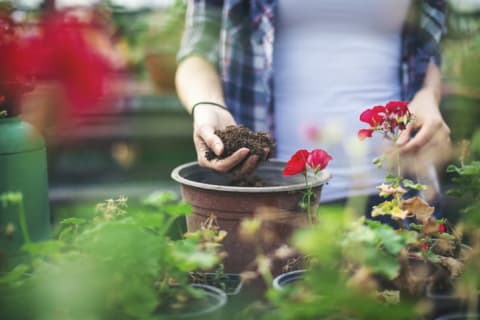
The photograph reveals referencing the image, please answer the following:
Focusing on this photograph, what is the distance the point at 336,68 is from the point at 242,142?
19.0 inches

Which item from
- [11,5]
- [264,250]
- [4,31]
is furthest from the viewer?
[264,250]

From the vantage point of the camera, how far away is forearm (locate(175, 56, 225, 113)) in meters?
1.38

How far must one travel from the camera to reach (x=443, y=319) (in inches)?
25.2

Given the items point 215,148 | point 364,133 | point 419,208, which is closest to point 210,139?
point 215,148

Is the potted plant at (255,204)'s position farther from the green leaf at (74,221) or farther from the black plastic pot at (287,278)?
the green leaf at (74,221)

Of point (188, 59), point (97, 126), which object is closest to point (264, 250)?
point (188, 59)

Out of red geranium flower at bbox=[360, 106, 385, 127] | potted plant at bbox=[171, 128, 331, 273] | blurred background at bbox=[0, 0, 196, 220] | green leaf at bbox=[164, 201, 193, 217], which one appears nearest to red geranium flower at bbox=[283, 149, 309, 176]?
potted plant at bbox=[171, 128, 331, 273]

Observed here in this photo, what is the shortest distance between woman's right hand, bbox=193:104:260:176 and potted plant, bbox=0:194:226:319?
335 mm

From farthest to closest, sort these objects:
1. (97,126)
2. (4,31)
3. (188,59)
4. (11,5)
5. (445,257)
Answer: (97,126), (188,59), (445,257), (11,5), (4,31)

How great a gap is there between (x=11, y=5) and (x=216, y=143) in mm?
480

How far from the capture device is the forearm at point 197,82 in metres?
1.38

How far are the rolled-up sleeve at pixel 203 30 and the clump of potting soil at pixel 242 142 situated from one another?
44 centimetres

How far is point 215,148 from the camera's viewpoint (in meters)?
1.07

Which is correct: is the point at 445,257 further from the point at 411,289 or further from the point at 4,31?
the point at 4,31
